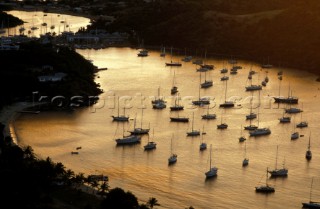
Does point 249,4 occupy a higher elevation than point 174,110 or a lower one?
higher

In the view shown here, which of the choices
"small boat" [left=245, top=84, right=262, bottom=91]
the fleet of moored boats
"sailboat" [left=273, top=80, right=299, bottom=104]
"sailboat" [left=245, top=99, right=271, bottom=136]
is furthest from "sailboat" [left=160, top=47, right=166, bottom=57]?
"sailboat" [left=245, top=99, right=271, bottom=136]

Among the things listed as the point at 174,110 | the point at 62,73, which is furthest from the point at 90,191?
the point at 62,73

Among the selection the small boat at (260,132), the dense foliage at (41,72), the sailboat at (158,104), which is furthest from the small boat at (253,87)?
the small boat at (260,132)

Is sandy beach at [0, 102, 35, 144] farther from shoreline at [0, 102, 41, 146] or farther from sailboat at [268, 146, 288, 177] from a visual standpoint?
sailboat at [268, 146, 288, 177]

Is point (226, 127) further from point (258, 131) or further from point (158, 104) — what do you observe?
point (158, 104)

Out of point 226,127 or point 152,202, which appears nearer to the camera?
point 152,202

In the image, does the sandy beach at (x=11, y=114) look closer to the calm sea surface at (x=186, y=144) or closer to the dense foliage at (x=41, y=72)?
the calm sea surface at (x=186, y=144)

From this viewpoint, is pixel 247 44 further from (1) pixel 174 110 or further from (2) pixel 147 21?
(1) pixel 174 110

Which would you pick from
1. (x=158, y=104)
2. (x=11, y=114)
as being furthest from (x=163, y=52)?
(x=11, y=114)
